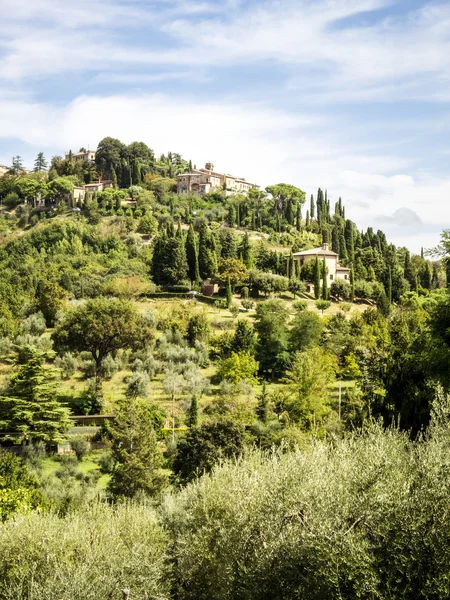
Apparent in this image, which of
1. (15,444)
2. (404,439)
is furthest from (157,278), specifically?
(404,439)

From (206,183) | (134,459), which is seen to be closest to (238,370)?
(134,459)

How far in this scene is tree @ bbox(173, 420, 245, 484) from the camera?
25953mm

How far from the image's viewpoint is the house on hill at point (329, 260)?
6931 cm

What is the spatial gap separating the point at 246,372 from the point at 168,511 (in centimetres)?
2144

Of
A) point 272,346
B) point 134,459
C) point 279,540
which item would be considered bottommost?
point 134,459

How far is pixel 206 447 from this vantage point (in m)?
26.2

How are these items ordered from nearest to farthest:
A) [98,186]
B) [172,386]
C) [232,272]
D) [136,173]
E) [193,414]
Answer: [193,414] → [172,386] → [232,272] → [98,186] → [136,173]

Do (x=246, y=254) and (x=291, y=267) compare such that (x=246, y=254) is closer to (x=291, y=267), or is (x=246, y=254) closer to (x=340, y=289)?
(x=291, y=267)

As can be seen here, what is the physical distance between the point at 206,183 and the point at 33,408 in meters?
75.8

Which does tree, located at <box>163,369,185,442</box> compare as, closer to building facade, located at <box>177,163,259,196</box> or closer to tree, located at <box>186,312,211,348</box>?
tree, located at <box>186,312,211,348</box>

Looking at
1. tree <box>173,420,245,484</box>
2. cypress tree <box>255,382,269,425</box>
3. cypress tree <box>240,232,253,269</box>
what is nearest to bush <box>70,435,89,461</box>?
tree <box>173,420,245,484</box>

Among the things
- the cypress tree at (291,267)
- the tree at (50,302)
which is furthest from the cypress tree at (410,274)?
the tree at (50,302)

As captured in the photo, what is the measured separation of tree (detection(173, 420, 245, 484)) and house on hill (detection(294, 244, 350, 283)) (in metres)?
43.7

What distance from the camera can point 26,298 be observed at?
54.9 metres
